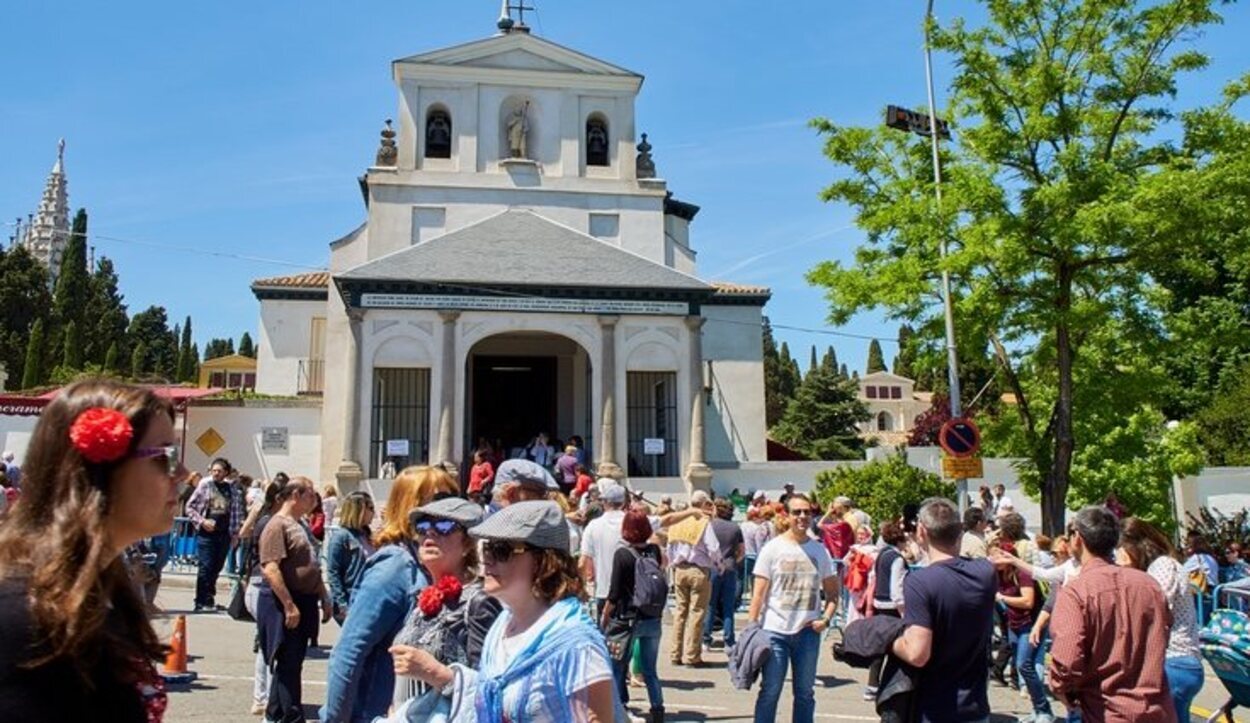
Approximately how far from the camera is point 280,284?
3475cm

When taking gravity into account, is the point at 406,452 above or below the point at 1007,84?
below

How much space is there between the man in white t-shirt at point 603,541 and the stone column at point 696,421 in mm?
16500

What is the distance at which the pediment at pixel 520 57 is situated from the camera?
32.6 metres

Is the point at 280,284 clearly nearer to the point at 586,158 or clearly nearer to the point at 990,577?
the point at 586,158

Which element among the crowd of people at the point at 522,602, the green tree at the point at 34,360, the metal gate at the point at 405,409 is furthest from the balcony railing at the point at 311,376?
the green tree at the point at 34,360

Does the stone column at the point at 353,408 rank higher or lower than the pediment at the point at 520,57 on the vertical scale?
lower

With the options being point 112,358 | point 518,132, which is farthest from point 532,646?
point 112,358

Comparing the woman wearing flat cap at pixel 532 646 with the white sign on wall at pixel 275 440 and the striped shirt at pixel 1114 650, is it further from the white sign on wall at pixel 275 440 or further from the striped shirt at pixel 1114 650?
the white sign on wall at pixel 275 440

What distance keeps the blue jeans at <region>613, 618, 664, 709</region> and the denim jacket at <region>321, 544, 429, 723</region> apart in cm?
322

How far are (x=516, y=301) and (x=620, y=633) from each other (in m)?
18.1

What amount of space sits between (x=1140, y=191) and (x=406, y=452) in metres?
17.2

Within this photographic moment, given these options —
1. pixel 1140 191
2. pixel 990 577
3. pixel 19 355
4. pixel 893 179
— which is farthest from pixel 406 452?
pixel 19 355

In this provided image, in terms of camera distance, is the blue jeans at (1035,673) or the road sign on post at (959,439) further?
the road sign on post at (959,439)

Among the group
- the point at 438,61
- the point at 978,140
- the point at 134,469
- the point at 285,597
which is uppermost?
the point at 438,61
